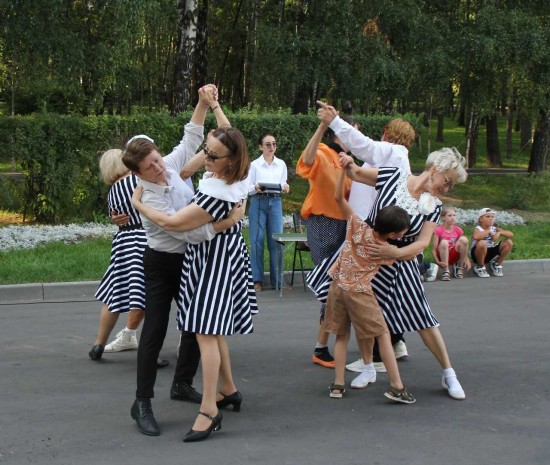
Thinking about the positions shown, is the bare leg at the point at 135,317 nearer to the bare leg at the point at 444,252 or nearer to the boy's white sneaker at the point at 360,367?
the boy's white sneaker at the point at 360,367

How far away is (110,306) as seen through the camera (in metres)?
7.12

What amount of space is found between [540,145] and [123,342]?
20.1 metres

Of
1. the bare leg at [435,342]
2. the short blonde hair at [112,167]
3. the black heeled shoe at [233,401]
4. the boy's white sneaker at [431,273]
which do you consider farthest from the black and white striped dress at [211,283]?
the boy's white sneaker at [431,273]

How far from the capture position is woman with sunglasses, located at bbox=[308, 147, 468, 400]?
20.2ft

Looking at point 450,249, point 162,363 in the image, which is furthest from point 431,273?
point 162,363

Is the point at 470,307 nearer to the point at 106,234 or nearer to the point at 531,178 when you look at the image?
the point at 106,234

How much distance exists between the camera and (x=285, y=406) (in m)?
6.09

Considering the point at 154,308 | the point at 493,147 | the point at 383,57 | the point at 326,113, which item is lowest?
the point at 493,147

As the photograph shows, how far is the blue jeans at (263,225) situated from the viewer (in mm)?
11148

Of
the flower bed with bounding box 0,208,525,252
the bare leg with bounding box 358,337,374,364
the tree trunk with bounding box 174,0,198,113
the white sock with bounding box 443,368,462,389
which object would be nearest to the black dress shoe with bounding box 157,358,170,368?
the bare leg with bounding box 358,337,374,364

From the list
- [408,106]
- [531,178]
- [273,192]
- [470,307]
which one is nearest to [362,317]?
[470,307]

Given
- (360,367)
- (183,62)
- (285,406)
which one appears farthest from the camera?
(183,62)

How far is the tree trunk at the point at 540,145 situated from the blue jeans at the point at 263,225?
15.2m

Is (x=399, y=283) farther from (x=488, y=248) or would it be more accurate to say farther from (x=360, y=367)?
(x=488, y=248)
